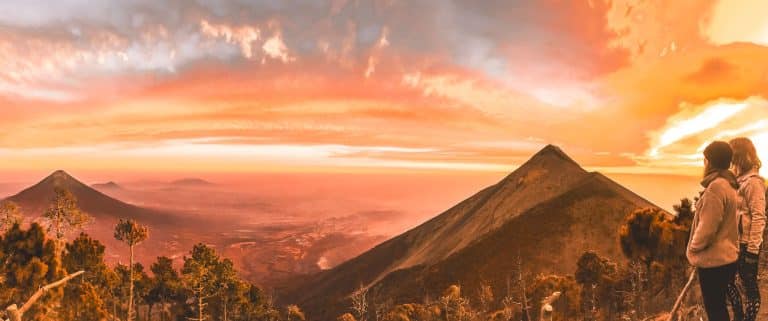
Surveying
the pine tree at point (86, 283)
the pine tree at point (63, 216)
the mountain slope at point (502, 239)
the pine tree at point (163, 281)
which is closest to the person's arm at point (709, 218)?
the pine tree at point (86, 283)

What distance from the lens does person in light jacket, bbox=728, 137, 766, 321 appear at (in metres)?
7.15

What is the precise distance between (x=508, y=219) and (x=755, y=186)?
138799mm

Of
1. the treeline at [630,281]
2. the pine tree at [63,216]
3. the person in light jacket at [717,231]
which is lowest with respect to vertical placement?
the treeline at [630,281]

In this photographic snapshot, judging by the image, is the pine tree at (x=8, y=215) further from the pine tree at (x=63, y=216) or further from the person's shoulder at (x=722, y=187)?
the person's shoulder at (x=722, y=187)

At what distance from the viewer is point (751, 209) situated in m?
7.19

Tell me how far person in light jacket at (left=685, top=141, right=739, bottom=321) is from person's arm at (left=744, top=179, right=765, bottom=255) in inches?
23.4

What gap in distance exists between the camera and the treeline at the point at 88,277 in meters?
36.5

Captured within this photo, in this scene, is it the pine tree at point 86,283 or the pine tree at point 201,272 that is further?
the pine tree at point 201,272

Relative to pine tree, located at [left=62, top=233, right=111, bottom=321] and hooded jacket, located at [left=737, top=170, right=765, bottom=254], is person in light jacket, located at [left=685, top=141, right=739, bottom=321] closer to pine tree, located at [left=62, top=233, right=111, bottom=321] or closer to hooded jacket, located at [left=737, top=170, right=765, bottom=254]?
hooded jacket, located at [left=737, top=170, right=765, bottom=254]

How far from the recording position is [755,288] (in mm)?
7773

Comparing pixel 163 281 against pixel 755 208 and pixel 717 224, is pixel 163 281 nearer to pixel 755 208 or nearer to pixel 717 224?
pixel 717 224

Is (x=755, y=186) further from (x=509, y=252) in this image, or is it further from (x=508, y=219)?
(x=508, y=219)

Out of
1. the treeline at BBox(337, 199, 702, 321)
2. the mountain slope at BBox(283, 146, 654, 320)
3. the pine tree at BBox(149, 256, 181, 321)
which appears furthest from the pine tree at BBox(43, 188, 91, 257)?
the mountain slope at BBox(283, 146, 654, 320)

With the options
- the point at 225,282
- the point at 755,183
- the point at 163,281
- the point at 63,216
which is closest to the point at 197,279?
the point at 225,282
